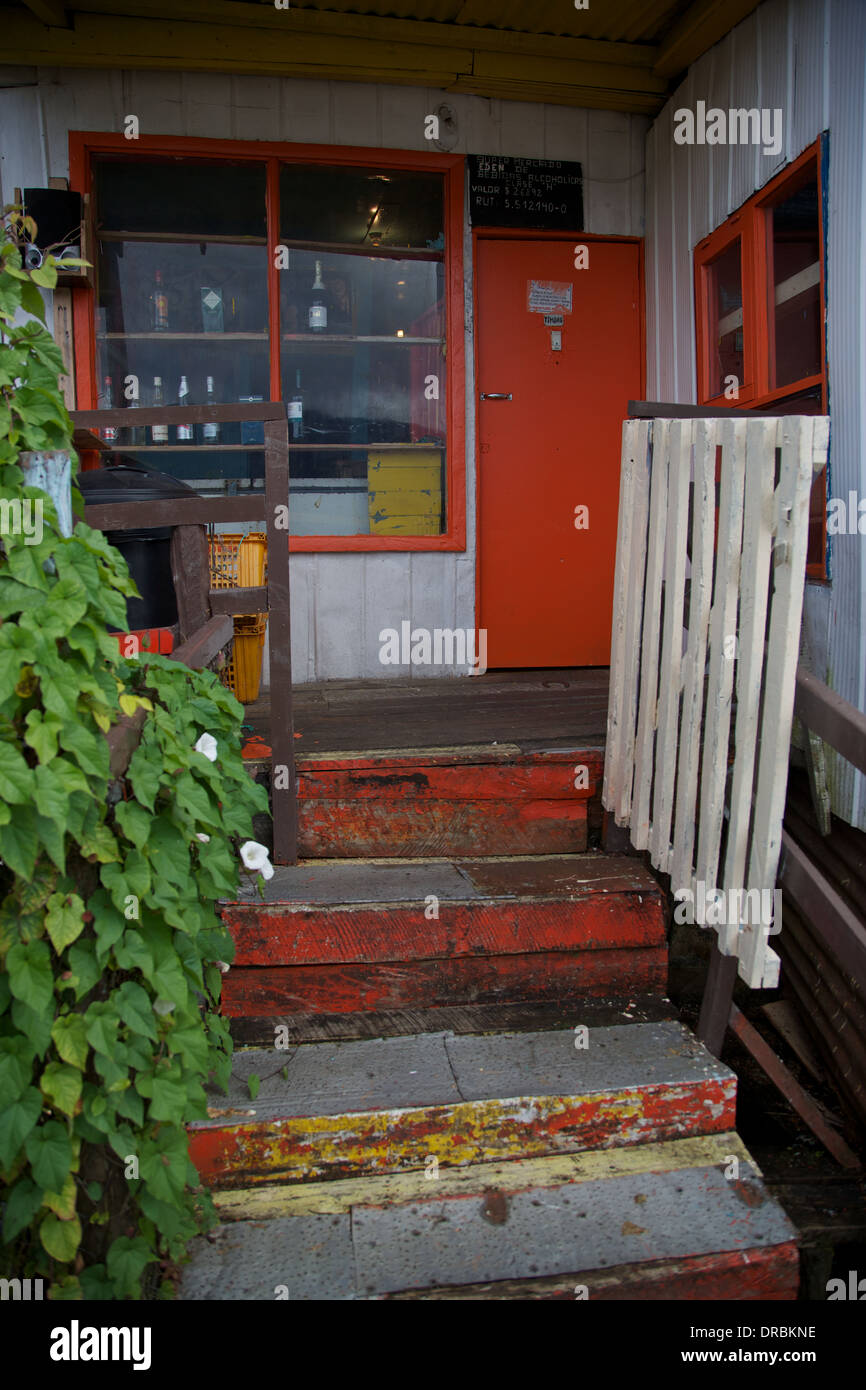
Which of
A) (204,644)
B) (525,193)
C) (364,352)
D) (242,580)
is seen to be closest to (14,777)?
(204,644)

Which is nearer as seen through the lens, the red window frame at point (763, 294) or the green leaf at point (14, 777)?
the green leaf at point (14, 777)

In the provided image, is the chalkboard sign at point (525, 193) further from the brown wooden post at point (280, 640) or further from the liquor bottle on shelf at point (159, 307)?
the brown wooden post at point (280, 640)

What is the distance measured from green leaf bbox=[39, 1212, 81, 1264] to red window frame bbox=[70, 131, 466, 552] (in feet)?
12.6

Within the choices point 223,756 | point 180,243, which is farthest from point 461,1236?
point 180,243

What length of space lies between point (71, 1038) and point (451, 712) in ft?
8.64

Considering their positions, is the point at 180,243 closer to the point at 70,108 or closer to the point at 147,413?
the point at 70,108

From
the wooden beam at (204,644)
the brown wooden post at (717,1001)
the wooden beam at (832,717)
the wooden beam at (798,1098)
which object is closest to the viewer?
the wooden beam at (832,717)

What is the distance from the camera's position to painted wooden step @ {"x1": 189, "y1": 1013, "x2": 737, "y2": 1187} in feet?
7.29

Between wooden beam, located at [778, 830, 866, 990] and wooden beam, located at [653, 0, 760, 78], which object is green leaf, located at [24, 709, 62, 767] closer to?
wooden beam, located at [778, 830, 866, 990]

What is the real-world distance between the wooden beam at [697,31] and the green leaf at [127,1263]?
464cm

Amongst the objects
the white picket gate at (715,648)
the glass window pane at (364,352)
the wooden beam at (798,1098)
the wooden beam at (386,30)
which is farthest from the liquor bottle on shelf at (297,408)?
the wooden beam at (798,1098)

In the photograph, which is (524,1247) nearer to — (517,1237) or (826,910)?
(517,1237)

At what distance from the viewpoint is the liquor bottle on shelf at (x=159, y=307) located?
510 cm

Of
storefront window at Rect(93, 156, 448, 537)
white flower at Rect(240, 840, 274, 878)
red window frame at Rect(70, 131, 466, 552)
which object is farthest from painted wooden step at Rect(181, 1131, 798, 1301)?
storefront window at Rect(93, 156, 448, 537)
